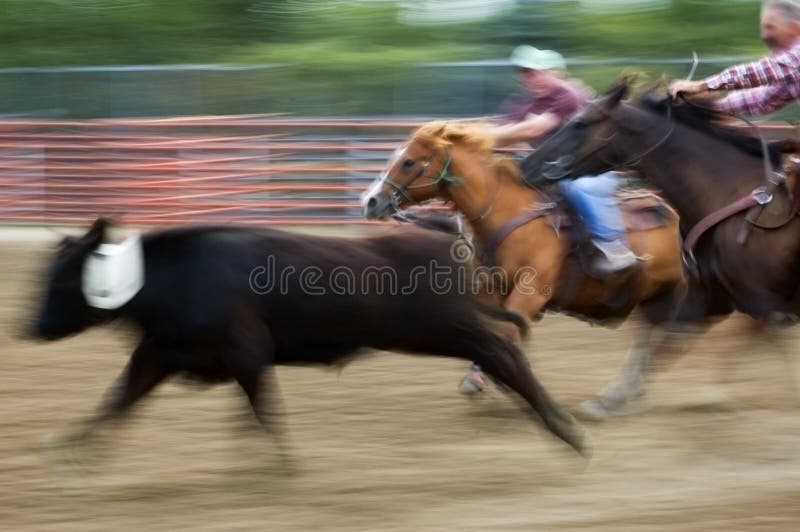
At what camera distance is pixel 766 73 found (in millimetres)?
6656

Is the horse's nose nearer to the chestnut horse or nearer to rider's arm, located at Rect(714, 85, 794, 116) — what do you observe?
the chestnut horse

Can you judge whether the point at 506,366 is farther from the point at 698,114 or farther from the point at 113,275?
the point at 698,114

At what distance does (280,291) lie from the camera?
552 centimetres

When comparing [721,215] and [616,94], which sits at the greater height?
[616,94]

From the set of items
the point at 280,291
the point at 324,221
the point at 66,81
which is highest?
the point at 280,291

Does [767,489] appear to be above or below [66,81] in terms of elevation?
above

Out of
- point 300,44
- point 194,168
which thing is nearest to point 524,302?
point 194,168

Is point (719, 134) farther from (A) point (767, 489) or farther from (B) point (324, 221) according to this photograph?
(B) point (324, 221)

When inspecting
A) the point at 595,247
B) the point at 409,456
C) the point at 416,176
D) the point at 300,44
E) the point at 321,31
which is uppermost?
the point at 416,176

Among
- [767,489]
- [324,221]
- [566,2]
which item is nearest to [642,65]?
[324,221]

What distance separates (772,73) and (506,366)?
218 centimetres

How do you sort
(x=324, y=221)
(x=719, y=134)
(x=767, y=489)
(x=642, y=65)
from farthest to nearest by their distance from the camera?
1. (x=642, y=65)
2. (x=324, y=221)
3. (x=719, y=134)
4. (x=767, y=489)

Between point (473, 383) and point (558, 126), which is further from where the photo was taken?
point (558, 126)

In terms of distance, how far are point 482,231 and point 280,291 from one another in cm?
206
